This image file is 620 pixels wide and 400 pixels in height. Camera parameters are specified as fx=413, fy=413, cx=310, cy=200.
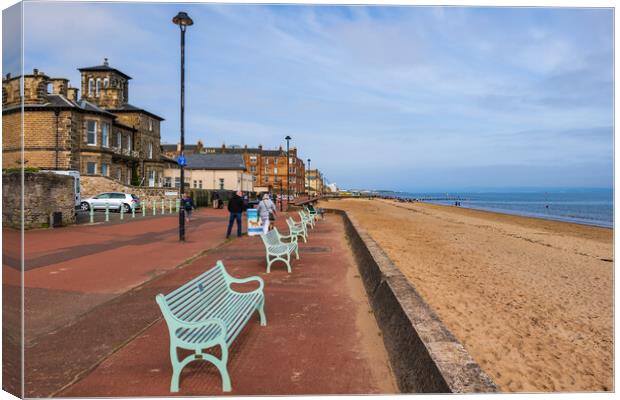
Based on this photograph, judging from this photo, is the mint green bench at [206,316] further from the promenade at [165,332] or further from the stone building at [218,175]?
the stone building at [218,175]

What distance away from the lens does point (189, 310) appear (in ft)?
13.5

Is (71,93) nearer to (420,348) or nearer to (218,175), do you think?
(218,175)

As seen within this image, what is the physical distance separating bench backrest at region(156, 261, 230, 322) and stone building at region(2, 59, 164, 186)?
23164 millimetres

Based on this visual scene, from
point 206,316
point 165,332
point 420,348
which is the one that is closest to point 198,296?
point 206,316

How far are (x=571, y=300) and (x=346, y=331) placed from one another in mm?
5441

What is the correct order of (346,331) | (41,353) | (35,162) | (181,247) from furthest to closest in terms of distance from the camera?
(35,162), (181,247), (346,331), (41,353)

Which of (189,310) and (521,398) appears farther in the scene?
(189,310)

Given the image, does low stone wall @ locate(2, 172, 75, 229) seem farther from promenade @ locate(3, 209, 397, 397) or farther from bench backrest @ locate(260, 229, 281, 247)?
bench backrest @ locate(260, 229, 281, 247)

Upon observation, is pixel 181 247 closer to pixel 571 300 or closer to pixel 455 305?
pixel 455 305

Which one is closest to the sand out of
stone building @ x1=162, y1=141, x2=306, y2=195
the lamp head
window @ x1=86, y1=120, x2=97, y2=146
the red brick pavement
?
the red brick pavement

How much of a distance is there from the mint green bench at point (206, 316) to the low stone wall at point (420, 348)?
1.60m

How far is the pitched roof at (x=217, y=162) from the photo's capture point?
5586cm

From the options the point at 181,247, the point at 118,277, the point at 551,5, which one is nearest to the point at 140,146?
the point at 181,247

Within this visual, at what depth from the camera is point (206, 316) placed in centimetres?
420
